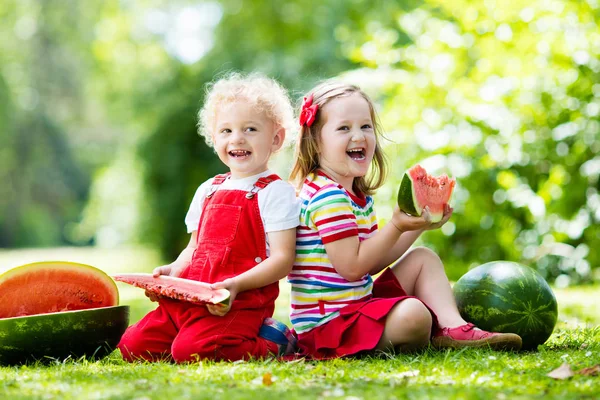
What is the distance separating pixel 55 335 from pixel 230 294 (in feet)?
3.34

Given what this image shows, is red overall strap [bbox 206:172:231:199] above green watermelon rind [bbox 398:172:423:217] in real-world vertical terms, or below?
above

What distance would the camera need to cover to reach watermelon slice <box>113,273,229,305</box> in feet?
13.3

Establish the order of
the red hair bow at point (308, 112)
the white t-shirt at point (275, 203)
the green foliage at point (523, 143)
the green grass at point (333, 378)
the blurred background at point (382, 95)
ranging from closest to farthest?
the green grass at point (333, 378), the white t-shirt at point (275, 203), the red hair bow at point (308, 112), the green foliage at point (523, 143), the blurred background at point (382, 95)

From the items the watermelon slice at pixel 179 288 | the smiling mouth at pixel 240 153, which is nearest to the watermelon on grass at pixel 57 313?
the watermelon slice at pixel 179 288

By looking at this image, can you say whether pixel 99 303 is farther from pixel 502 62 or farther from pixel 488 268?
pixel 502 62

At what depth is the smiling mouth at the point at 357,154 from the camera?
14.8 ft

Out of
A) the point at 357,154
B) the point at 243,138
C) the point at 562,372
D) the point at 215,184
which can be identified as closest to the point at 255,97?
the point at 243,138

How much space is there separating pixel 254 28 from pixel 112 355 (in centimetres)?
2066

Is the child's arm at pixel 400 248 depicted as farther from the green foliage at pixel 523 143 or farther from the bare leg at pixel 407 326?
the green foliage at pixel 523 143

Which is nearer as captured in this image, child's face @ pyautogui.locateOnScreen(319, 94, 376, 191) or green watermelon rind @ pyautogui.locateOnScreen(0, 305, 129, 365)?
green watermelon rind @ pyautogui.locateOnScreen(0, 305, 129, 365)

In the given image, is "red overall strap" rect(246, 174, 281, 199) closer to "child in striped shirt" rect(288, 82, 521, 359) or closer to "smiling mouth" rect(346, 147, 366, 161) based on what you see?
"child in striped shirt" rect(288, 82, 521, 359)

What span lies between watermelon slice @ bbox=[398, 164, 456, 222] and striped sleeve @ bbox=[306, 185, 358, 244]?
0.32 m

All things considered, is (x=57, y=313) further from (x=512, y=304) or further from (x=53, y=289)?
(x=512, y=304)

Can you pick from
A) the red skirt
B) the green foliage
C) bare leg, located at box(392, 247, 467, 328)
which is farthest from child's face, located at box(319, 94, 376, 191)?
the green foliage
